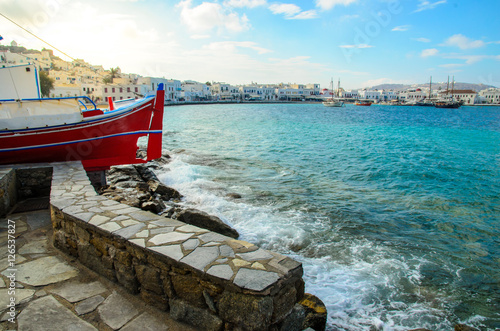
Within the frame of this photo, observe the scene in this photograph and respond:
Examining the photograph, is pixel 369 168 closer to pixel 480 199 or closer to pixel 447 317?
pixel 480 199

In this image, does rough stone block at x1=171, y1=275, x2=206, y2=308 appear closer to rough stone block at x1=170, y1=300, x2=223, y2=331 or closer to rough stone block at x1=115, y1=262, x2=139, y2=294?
rough stone block at x1=170, y1=300, x2=223, y2=331

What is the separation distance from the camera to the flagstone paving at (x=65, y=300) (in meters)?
2.54

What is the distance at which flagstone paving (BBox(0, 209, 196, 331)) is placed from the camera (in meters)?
2.54

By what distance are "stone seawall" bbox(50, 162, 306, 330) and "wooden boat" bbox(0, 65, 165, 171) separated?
4961 mm

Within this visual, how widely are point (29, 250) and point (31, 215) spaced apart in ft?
4.48

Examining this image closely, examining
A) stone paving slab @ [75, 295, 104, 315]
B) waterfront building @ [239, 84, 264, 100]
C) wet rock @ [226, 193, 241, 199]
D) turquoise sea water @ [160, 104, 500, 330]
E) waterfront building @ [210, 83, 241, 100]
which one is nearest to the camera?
stone paving slab @ [75, 295, 104, 315]

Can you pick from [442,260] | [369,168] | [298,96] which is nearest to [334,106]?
[298,96]

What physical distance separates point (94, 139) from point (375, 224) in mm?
8075

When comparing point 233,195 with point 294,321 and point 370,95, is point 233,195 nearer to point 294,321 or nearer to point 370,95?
point 294,321

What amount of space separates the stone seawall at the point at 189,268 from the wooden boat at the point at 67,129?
4.96m

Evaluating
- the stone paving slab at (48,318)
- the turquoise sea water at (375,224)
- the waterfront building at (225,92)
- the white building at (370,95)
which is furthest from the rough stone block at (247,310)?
the white building at (370,95)

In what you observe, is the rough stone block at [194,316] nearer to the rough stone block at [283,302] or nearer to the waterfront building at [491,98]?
the rough stone block at [283,302]

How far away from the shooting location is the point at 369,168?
1492cm

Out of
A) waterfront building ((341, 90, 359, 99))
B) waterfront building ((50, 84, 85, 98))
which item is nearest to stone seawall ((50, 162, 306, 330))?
waterfront building ((50, 84, 85, 98))
